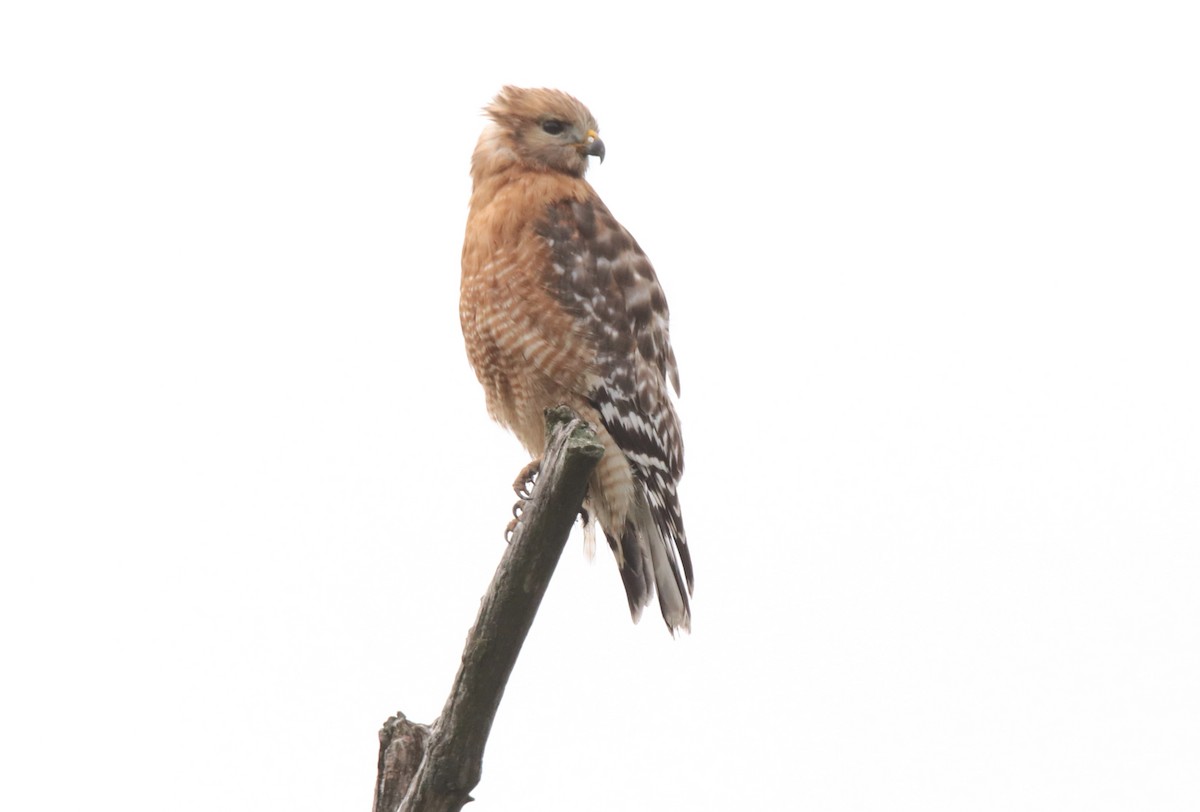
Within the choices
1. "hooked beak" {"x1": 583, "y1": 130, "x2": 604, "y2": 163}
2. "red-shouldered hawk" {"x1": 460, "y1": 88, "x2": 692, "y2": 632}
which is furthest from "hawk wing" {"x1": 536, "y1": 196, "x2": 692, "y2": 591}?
"hooked beak" {"x1": 583, "y1": 130, "x2": 604, "y2": 163}

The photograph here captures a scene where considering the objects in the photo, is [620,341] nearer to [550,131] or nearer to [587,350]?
[587,350]

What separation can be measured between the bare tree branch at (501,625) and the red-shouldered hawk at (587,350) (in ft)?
7.93

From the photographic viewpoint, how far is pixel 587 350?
23.6 feet

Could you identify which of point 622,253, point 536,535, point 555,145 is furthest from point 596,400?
point 536,535

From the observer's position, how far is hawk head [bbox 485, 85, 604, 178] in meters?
7.78

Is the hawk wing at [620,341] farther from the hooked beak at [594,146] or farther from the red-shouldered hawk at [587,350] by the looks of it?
the hooked beak at [594,146]

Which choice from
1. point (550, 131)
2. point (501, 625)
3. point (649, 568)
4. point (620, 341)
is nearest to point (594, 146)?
point (550, 131)

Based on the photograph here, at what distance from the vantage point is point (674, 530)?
723 cm

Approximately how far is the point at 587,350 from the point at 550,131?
1359 millimetres

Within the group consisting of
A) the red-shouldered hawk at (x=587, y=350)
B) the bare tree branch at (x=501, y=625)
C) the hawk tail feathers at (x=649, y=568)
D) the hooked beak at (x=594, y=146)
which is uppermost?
the hooked beak at (x=594, y=146)

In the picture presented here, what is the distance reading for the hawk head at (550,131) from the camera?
7781 mm

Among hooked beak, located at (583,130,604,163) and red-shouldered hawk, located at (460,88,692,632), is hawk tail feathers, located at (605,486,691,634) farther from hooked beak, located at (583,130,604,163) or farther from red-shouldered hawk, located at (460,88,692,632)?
hooked beak, located at (583,130,604,163)

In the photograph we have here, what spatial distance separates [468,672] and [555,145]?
3.84m

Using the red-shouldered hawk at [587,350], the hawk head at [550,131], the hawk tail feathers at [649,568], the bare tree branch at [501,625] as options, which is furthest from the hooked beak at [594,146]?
the bare tree branch at [501,625]
